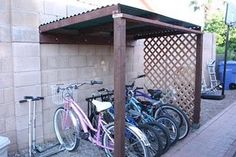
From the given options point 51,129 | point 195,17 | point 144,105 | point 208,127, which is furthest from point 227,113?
point 195,17

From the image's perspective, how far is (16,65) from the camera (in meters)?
4.46

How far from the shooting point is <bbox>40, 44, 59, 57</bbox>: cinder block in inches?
194

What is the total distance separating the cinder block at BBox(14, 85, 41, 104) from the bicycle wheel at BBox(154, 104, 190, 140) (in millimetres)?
2148

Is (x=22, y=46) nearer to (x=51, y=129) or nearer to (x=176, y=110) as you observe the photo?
(x=51, y=129)

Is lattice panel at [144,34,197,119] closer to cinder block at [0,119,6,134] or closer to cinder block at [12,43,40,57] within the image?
cinder block at [12,43,40,57]

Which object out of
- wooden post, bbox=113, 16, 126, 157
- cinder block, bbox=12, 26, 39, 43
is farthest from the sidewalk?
cinder block, bbox=12, 26, 39, 43

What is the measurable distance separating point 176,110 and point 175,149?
837 mm

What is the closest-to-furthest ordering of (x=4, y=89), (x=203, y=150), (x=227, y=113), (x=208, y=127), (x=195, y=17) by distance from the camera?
(x=4, y=89) < (x=203, y=150) < (x=208, y=127) < (x=227, y=113) < (x=195, y=17)

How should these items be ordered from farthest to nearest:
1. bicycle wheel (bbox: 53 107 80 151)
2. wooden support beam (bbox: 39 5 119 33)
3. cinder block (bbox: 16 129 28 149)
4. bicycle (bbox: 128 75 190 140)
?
bicycle (bbox: 128 75 190 140) < bicycle wheel (bbox: 53 107 80 151) < cinder block (bbox: 16 129 28 149) < wooden support beam (bbox: 39 5 119 33)

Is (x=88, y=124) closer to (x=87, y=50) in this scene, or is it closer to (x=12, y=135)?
(x=12, y=135)

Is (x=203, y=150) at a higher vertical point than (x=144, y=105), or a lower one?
lower

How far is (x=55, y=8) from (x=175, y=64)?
304 centimetres

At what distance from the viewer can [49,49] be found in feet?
16.6

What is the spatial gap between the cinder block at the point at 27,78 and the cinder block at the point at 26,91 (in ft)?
0.21
